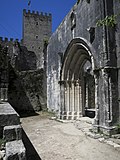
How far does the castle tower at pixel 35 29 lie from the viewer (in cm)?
3153

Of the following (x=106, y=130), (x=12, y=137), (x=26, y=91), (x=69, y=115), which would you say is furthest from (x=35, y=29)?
(x=12, y=137)

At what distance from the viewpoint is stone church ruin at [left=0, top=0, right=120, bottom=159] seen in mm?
5469

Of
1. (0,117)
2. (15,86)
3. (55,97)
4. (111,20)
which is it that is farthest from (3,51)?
(111,20)

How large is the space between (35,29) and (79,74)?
2595 centimetres

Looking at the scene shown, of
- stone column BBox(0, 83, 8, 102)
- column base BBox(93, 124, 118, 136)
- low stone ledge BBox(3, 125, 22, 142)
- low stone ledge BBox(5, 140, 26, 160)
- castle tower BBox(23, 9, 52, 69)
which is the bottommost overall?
column base BBox(93, 124, 118, 136)

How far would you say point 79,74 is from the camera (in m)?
9.12

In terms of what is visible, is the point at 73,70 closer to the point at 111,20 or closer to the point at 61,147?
the point at 61,147

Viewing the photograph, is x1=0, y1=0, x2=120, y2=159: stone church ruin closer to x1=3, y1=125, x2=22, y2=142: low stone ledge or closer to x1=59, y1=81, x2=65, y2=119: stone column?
x1=59, y1=81, x2=65, y2=119: stone column

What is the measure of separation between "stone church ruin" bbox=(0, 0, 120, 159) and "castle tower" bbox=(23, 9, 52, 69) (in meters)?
19.3

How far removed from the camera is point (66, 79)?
9.16m

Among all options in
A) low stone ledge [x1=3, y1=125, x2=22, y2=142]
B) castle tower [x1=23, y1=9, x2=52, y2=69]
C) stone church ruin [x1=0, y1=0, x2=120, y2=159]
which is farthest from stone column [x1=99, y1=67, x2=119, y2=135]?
castle tower [x1=23, y1=9, x2=52, y2=69]

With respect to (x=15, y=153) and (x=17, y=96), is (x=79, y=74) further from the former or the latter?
(x=15, y=153)

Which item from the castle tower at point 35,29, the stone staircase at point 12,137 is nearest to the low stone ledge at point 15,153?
the stone staircase at point 12,137

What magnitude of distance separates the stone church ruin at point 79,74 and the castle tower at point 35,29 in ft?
63.4
